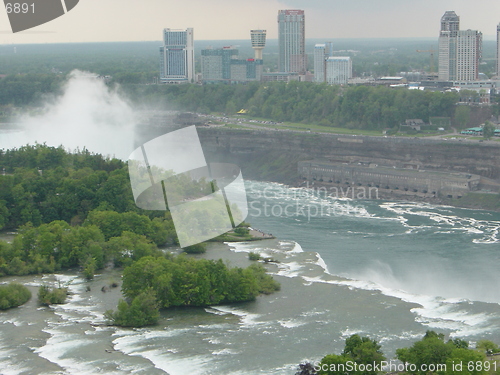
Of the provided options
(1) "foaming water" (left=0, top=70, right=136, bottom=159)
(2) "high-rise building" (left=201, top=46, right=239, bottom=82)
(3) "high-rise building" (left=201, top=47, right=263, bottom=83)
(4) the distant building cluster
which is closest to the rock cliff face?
(1) "foaming water" (left=0, top=70, right=136, bottom=159)

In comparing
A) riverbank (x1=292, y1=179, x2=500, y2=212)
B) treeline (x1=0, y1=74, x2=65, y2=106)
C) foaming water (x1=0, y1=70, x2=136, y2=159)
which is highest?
treeline (x1=0, y1=74, x2=65, y2=106)

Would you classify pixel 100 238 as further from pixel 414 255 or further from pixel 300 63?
pixel 300 63

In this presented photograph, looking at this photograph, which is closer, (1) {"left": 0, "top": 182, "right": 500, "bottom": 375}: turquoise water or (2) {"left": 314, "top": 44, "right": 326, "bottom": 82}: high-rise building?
(1) {"left": 0, "top": 182, "right": 500, "bottom": 375}: turquoise water

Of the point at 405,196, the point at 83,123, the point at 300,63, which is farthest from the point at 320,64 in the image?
the point at 405,196

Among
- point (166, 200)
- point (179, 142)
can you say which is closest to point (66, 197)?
point (166, 200)

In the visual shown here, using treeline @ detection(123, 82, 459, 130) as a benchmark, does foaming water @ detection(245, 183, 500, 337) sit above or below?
below

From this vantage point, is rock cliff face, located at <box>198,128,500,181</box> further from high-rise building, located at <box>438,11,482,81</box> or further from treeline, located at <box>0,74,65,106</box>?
high-rise building, located at <box>438,11,482,81</box>
